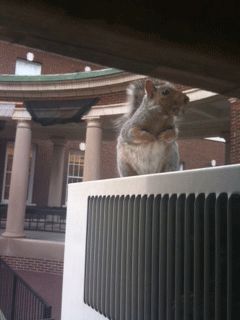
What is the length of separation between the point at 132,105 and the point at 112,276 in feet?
6.16

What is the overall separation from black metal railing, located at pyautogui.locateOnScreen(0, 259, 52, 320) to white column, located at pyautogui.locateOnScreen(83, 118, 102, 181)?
10.4 feet

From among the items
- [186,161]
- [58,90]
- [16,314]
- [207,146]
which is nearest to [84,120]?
[58,90]

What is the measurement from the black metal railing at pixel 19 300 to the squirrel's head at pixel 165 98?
3992 mm

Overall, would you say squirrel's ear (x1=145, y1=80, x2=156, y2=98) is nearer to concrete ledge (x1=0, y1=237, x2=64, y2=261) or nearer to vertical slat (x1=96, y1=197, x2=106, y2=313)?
vertical slat (x1=96, y1=197, x2=106, y2=313)

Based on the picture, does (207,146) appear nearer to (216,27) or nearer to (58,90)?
(58,90)

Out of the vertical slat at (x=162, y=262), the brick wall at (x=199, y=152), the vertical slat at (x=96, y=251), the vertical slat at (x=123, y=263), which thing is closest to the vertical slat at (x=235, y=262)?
the vertical slat at (x=162, y=262)

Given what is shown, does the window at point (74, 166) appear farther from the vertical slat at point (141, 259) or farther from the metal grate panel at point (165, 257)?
the vertical slat at point (141, 259)

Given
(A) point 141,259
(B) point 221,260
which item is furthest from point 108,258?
(B) point 221,260

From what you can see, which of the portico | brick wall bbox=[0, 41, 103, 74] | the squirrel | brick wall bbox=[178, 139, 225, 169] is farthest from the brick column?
brick wall bbox=[178, 139, 225, 169]

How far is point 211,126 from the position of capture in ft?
43.3

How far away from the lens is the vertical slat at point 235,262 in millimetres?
2379

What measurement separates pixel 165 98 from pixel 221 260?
79.1 inches

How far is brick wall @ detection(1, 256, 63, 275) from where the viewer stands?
1170 centimetres

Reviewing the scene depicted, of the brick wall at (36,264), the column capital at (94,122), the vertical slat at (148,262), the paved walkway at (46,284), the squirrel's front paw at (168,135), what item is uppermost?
the column capital at (94,122)
